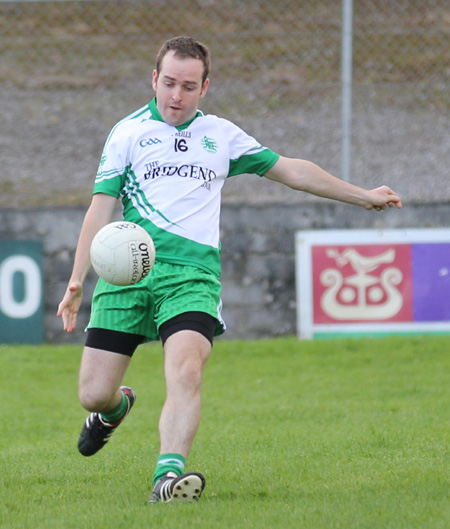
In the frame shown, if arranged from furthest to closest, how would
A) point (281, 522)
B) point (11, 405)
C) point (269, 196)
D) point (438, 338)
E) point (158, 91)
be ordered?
point (269, 196)
point (438, 338)
point (11, 405)
point (158, 91)
point (281, 522)

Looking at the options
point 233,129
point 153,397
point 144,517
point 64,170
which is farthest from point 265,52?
point 144,517

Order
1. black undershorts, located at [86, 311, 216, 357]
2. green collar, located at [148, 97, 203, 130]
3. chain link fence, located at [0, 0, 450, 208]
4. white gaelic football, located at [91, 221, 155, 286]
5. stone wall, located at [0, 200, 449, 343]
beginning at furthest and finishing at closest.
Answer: chain link fence, located at [0, 0, 450, 208], stone wall, located at [0, 200, 449, 343], green collar, located at [148, 97, 203, 130], black undershorts, located at [86, 311, 216, 357], white gaelic football, located at [91, 221, 155, 286]

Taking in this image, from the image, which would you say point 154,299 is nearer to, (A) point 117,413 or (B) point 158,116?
(A) point 117,413

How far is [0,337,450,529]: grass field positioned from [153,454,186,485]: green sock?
149 millimetres

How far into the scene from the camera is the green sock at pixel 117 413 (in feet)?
17.2

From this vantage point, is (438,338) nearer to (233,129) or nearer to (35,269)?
(35,269)

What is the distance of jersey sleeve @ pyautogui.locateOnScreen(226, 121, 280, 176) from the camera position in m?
5.11

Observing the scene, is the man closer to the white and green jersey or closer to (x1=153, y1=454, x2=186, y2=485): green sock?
the white and green jersey

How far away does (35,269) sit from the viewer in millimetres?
10000

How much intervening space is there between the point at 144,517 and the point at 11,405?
3.98 m

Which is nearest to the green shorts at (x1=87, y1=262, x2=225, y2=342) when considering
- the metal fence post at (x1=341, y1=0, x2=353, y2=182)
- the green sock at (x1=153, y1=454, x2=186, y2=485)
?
the green sock at (x1=153, y1=454, x2=186, y2=485)

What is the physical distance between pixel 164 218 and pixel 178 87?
0.66m

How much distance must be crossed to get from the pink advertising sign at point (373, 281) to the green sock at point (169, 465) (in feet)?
19.2

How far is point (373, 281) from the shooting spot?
988 centimetres
